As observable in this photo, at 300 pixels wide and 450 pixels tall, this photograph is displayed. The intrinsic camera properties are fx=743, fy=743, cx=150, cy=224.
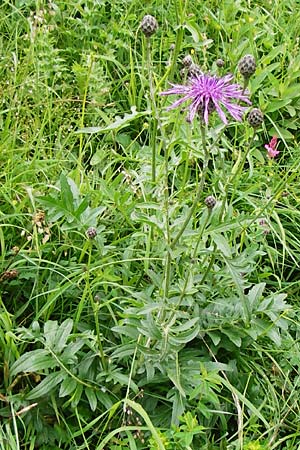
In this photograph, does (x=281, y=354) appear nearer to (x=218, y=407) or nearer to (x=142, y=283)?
(x=218, y=407)

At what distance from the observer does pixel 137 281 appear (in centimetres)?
179

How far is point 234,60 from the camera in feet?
8.40

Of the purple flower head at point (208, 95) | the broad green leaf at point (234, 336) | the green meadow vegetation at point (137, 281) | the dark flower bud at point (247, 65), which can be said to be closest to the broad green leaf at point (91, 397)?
the green meadow vegetation at point (137, 281)

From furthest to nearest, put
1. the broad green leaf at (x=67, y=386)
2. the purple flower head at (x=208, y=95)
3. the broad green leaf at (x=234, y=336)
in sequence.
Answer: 1. the broad green leaf at (x=234, y=336)
2. the broad green leaf at (x=67, y=386)
3. the purple flower head at (x=208, y=95)

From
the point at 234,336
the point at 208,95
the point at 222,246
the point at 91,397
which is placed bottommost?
the point at 91,397

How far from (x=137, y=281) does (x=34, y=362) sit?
35 cm

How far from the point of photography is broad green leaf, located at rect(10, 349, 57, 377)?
155cm

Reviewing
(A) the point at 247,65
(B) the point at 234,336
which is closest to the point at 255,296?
(B) the point at 234,336

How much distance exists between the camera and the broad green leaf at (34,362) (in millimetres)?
1552

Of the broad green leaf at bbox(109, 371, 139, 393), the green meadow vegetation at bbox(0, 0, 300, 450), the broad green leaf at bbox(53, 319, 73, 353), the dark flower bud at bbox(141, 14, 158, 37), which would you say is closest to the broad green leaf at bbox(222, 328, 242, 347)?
the green meadow vegetation at bbox(0, 0, 300, 450)

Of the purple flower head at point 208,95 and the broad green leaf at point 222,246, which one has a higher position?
the purple flower head at point 208,95

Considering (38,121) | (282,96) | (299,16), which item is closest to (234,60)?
(282,96)

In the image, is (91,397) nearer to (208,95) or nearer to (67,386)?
(67,386)

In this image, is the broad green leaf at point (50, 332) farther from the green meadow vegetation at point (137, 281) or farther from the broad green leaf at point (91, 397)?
the broad green leaf at point (91, 397)
